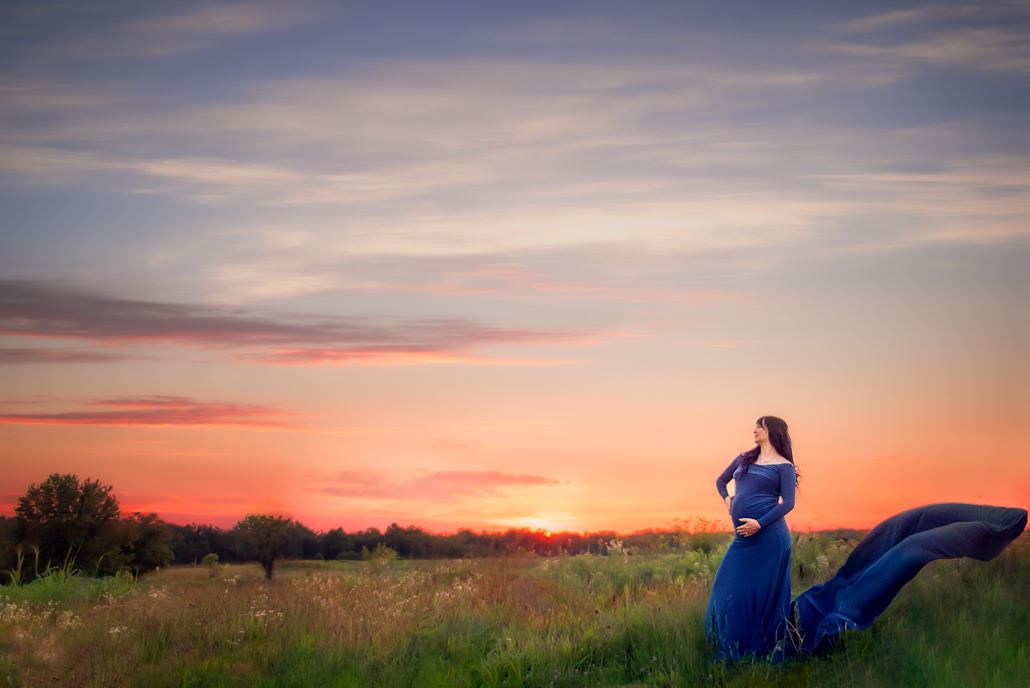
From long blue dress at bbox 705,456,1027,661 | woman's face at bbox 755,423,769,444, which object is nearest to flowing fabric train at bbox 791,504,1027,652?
long blue dress at bbox 705,456,1027,661

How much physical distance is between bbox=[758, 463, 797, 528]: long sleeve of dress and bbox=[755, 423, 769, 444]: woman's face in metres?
0.38

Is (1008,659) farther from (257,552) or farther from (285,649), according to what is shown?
(257,552)

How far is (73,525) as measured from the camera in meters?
14.3

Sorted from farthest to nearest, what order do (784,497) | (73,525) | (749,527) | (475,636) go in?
(73,525), (475,636), (784,497), (749,527)

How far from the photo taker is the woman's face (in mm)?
8797

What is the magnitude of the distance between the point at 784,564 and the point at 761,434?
5.07 ft

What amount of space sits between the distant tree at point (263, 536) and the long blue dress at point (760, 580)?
9221 millimetres

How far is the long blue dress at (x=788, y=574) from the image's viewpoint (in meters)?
8.32

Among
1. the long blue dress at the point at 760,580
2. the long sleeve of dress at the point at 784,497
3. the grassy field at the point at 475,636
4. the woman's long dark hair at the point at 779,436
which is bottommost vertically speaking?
the grassy field at the point at 475,636

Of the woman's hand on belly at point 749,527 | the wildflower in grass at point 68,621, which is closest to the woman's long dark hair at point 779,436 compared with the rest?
the woman's hand on belly at point 749,527

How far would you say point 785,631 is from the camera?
28.3 feet

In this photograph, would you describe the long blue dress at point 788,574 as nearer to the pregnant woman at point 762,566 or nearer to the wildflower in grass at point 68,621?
the pregnant woman at point 762,566

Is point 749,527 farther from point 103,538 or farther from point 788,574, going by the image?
point 103,538

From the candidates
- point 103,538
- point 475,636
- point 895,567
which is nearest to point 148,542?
point 103,538
